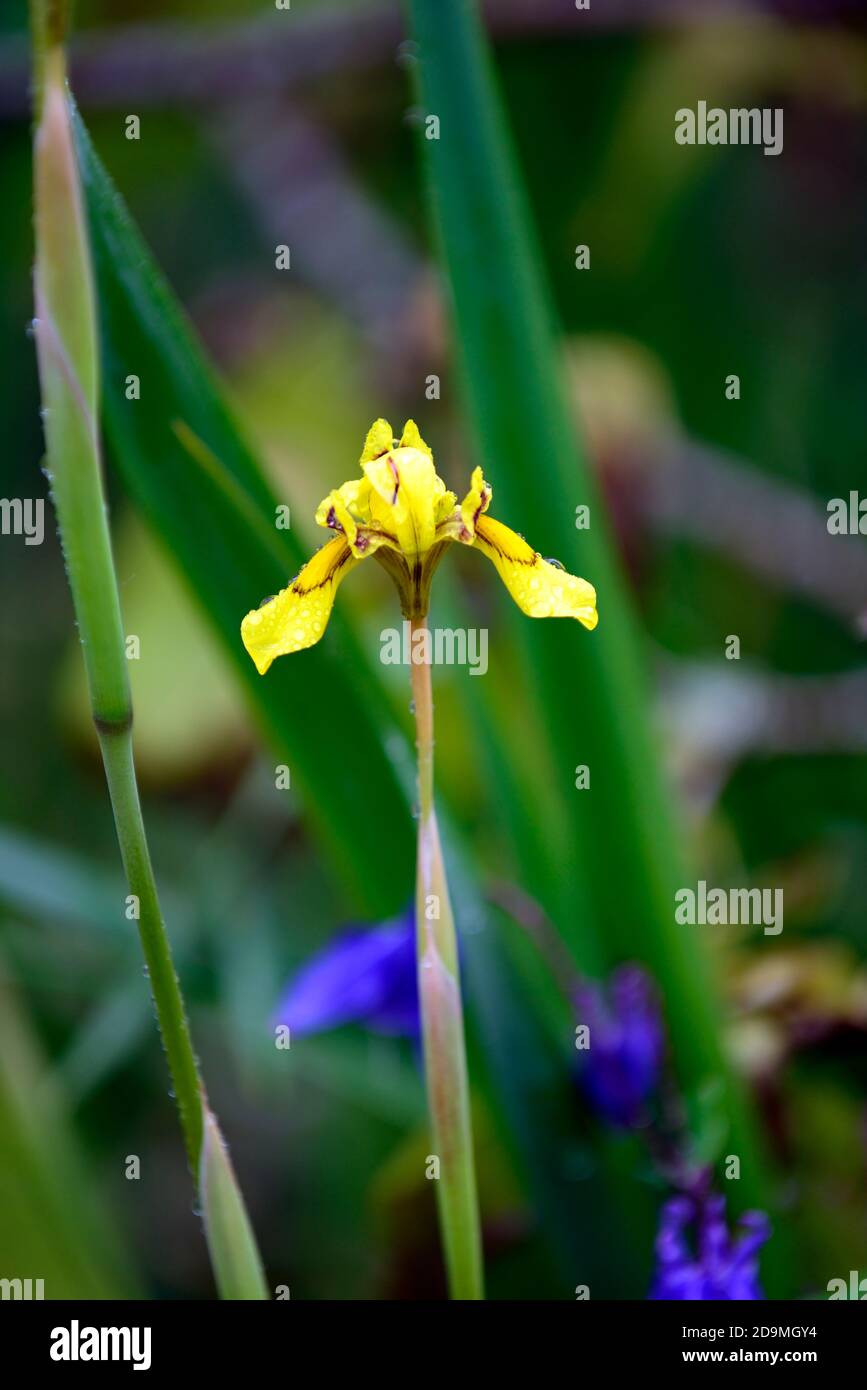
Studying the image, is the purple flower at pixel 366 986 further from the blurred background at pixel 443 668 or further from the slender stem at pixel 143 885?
the slender stem at pixel 143 885

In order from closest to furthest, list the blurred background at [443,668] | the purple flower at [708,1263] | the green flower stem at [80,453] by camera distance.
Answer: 1. the green flower stem at [80,453]
2. the purple flower at [708,1263]
3. the blurred background at [443,668]

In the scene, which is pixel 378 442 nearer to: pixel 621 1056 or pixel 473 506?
pixel 473 506

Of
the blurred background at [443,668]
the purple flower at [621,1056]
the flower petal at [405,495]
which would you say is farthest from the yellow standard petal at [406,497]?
the purple flower at [621,1056]

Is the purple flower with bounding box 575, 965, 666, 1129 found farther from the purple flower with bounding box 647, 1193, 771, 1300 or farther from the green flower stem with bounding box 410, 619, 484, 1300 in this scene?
the green flower stem with bounding box 410, 619, 484, 1300

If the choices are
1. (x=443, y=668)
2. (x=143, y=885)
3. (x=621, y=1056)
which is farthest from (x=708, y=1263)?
(x=443, y=668)

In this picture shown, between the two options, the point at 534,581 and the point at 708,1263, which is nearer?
the point at 534,581
